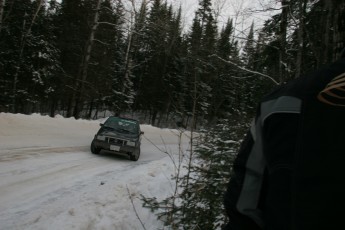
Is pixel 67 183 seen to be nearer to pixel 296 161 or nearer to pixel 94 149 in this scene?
pixel 94 149

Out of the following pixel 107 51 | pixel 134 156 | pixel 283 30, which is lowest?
pixel 134 156

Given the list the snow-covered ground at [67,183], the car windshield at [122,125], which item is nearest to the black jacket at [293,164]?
the snow-covered ground at [67,183]

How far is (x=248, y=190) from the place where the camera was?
130 cm

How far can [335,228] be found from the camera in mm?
1041

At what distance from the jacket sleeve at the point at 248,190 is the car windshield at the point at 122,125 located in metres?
13.7

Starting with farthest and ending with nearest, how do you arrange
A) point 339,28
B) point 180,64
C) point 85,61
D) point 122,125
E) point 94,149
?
point 180,64 < point 85,61 < point 122,125 < point 94,149 < point 339,28

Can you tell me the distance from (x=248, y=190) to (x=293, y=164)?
0.72ft

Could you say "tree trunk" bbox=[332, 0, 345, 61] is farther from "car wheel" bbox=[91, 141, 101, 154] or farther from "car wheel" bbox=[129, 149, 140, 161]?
"car wheel" bbox=[91, 141, 101, 154]

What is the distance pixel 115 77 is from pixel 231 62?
3920 centimetres

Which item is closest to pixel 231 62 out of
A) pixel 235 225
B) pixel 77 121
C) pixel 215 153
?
pixel 215 153

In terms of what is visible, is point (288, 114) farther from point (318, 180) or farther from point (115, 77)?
point (115, 77)

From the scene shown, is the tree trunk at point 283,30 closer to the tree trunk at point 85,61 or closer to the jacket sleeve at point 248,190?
the jacket sleeve at point 248,190

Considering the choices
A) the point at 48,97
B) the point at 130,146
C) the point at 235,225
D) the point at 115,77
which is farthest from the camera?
the point at 115,77

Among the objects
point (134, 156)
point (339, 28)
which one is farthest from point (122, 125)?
point (339, 28)
